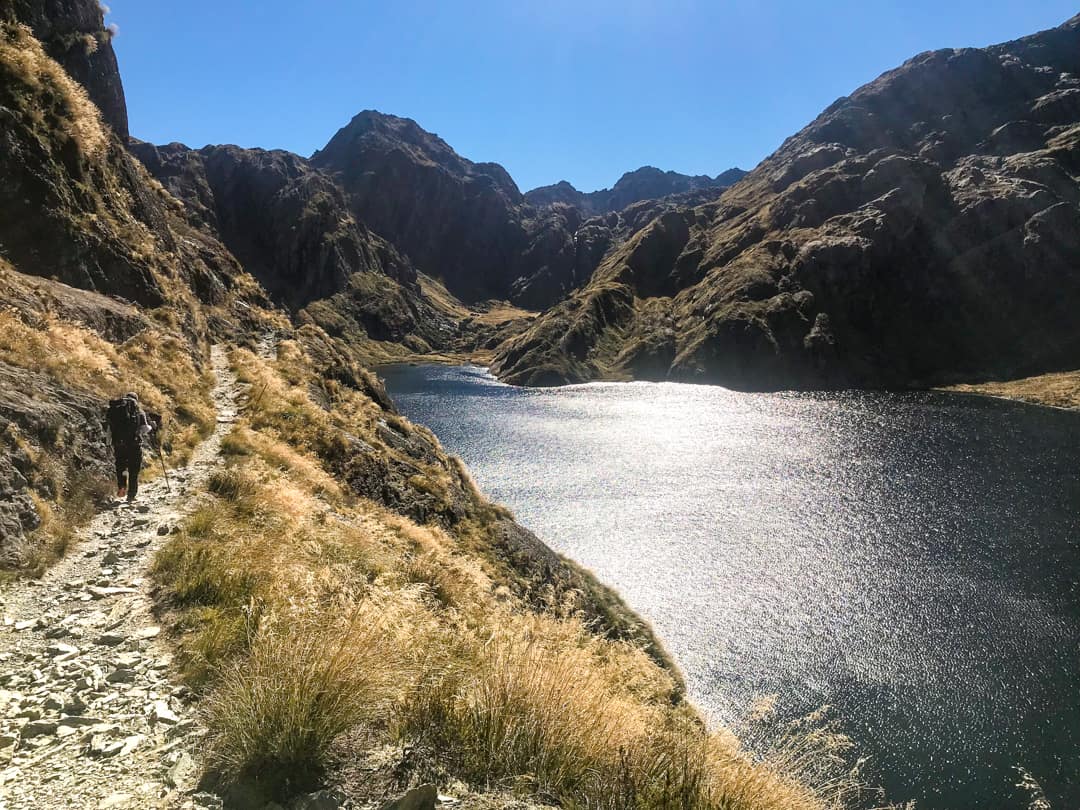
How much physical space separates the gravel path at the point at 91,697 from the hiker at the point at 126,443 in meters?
3.42

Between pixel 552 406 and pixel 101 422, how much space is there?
12363cm

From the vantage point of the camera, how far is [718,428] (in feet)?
349

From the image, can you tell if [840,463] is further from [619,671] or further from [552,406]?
[619,671]

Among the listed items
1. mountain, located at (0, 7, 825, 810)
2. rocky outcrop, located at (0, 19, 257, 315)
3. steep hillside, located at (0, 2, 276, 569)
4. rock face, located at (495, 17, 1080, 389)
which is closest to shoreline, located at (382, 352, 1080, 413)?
rock face, located at (495, 17, 1080, 389)

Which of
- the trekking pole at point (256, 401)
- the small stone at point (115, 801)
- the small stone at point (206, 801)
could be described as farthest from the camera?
the trekking pole at point (256, 401)

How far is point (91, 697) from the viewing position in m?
5.62

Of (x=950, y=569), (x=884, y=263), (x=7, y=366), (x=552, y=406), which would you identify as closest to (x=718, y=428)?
(x=552, y=406)

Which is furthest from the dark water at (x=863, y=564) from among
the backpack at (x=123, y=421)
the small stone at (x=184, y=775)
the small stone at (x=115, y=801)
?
the small stone at (x=115, y=801)

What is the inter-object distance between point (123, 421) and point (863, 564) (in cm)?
5572

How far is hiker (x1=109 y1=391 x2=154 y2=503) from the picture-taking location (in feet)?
40.5

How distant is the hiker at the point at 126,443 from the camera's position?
12.4 meters

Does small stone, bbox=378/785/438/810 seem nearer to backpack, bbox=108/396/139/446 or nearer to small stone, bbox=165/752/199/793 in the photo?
small stone, bbox=165/752/199/793

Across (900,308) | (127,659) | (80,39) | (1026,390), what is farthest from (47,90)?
(900,308)

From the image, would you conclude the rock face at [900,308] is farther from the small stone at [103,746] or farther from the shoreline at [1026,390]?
the small stone at [103,746]
